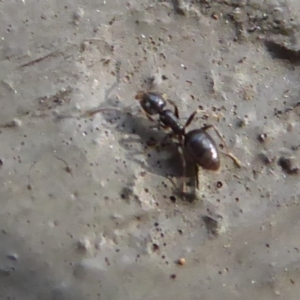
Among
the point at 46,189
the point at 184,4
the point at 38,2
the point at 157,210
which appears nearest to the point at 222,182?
the point at 157,210

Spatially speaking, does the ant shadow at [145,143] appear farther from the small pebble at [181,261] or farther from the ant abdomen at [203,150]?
the small pebble at [181,261]

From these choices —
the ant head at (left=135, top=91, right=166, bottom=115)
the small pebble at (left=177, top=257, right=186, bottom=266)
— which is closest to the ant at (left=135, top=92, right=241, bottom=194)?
the ant head at (left=135, top=91, right=166, bottom=115)

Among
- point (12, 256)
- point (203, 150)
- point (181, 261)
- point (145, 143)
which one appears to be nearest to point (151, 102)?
point (145, 143)

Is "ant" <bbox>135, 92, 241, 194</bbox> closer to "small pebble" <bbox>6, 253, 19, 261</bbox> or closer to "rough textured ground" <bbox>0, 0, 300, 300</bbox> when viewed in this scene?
"rough textured ground" <bbox>0, 0, 300, 300</bbox>

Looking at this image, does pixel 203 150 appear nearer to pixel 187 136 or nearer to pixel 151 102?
pixel 187 136

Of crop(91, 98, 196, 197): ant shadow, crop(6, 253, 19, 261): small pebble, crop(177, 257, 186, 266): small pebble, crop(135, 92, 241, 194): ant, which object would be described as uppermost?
crop(135, 92, 241, 194): ant

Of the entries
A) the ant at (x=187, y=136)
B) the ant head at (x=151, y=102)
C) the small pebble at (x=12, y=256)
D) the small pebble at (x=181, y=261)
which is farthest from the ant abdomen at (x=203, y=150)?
the small pebble at (x=12, y=256)
